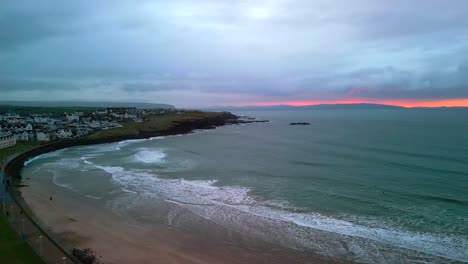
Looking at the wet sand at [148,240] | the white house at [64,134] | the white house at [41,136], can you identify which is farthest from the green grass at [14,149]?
the wet sand at [148,240]

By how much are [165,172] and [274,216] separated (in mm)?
16915

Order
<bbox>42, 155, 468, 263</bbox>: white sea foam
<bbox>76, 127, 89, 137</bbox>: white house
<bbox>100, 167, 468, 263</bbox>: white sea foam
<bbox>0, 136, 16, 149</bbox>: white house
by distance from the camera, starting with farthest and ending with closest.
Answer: <bbox>76, 127, 89, 137</bbox>: white house
<bbox>0, 136, 16, 149</bbox>: white house
<bbox>100, 167, 468, 263</bbox>: white sea foam
<bbox>42, 155, 468, 263</bbox>: white sea foam

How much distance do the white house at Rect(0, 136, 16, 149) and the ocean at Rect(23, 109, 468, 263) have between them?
6.65 metres

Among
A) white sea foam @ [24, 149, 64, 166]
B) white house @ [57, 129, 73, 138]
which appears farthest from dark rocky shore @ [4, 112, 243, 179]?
white house @ [57, 129, 73, 138]

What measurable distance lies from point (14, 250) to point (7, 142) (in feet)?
142

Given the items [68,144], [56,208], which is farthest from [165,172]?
[68,144]

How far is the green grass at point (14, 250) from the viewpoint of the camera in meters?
14.6

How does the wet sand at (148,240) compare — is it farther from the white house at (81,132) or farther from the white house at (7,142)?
the white house at (81,132)

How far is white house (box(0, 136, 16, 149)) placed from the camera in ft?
164

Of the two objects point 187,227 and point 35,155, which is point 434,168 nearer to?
point 187,227

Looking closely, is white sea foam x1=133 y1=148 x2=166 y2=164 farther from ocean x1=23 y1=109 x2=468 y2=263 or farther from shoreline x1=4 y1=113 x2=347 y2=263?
shoreline x1=4 y1=113 x2=347 y2=263

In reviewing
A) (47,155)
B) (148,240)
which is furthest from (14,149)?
(148,240)

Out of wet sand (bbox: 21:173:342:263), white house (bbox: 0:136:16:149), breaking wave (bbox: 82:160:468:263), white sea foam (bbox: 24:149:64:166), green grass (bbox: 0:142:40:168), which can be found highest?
white house (bbox: 0:136:16:149)

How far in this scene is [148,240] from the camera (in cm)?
1867
